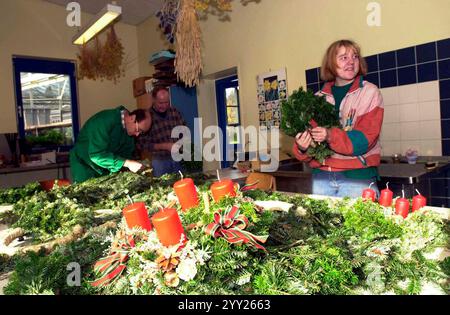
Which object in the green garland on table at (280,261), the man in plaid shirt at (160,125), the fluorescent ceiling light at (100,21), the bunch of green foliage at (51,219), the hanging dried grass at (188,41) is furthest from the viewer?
the man in plaid shirt at (160,125)

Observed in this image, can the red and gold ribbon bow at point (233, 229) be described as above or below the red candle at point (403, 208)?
above

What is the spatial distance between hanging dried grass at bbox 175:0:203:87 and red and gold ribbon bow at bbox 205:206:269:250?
2.31m

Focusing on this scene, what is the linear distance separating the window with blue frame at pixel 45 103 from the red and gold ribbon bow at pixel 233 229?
5691mm

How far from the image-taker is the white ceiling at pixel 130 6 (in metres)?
6.05

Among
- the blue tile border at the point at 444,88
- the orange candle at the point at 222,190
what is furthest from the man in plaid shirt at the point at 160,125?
the orange candle at the point at 222,190

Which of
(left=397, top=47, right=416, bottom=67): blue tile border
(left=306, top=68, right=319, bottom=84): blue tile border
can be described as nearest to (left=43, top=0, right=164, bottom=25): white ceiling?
(left=306, top=68, right=319, bottom=84): blue tile border

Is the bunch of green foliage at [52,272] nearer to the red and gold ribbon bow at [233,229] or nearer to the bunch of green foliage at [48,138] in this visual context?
the red and gold ribbon bow at [233,229]

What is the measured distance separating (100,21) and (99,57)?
6.27ft

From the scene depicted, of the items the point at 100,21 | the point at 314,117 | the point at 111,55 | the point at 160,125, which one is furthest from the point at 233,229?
the point at 111,55

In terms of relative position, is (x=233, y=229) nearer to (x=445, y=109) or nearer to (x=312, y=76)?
(x=445, y=109)

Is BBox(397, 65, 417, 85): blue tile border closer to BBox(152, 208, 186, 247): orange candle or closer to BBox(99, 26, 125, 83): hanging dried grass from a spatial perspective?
BBox(152, 208, 186, 247): orange candle

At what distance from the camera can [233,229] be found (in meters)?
0.81

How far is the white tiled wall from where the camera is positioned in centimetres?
320
